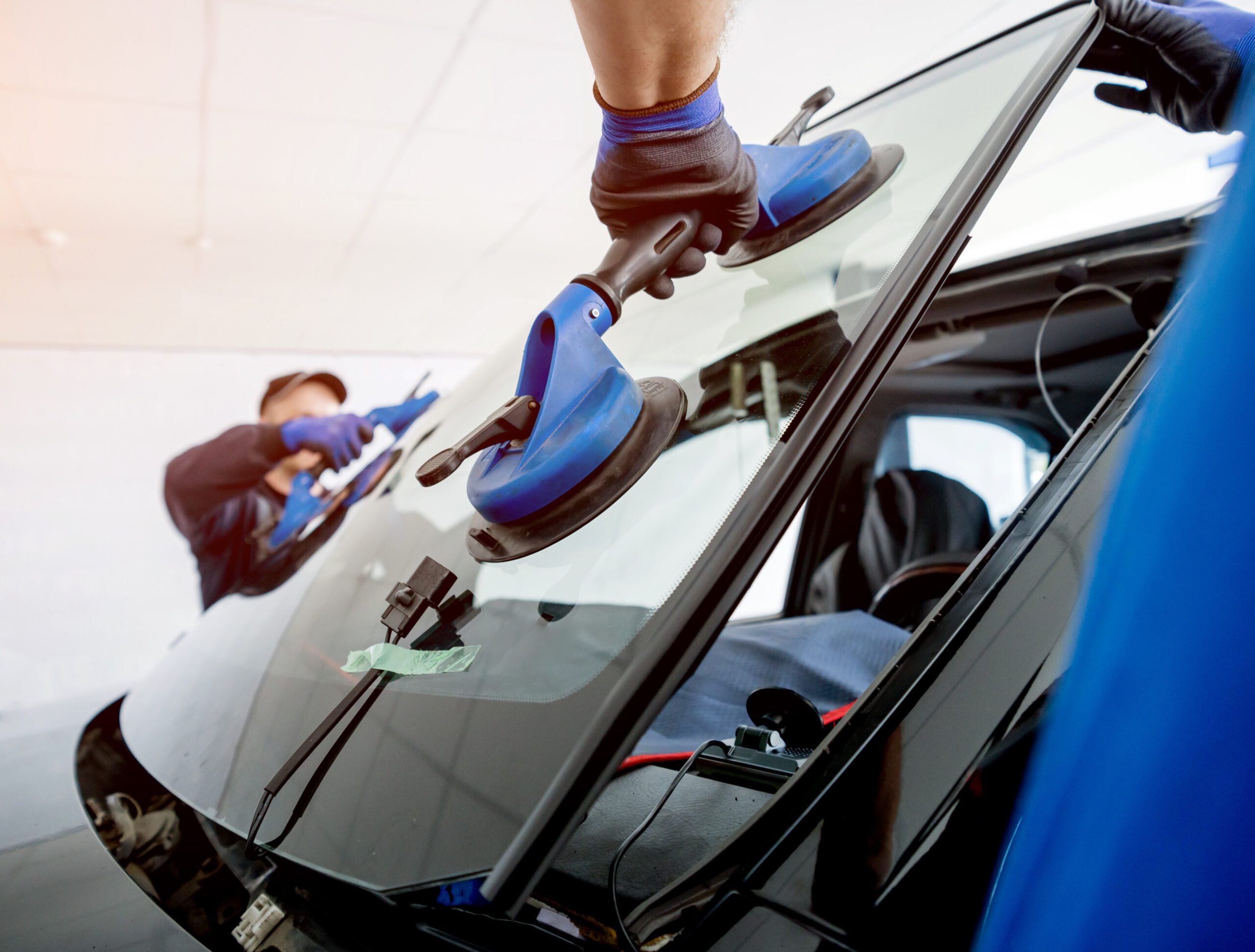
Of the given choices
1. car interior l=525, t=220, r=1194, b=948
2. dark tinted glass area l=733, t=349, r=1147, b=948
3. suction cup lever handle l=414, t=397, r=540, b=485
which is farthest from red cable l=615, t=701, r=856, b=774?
suction cup lever handle l=414, t=397, r=540, b=485

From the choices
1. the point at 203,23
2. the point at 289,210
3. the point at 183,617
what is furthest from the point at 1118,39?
the point at 183,617

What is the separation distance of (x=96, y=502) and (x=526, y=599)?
6.23m

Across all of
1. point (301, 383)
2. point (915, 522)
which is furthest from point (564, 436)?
point (301, 383)

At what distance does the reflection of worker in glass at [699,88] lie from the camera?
1.98 feet

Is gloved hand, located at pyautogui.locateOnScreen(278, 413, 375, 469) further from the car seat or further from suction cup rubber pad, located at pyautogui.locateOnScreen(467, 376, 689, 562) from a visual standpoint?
suction cup rubber pad, located at pyautogui.locateOnScreen(467, 376, 689, 562)

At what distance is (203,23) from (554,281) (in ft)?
9.99

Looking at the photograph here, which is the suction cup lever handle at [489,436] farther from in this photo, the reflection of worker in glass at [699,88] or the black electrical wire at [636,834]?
the black electrical wire at [636,834]

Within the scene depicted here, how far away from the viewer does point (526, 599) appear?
62cm

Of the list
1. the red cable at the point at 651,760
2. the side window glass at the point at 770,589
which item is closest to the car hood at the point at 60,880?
the red cable at the point at 651,760

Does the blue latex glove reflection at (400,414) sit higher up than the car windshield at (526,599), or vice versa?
the blue latex glove reflection at (400,414)

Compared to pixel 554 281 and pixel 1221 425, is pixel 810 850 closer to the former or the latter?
pixel 1221 425

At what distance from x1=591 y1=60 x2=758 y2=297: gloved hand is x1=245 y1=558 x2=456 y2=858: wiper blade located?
0.34 metres

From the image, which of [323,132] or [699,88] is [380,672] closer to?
[699,88]

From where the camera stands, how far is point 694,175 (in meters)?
0.70
